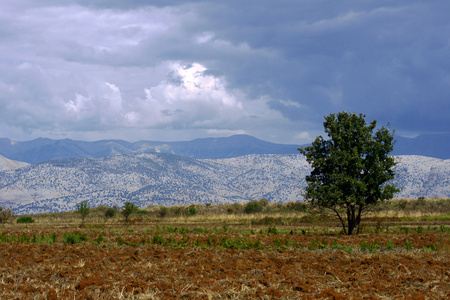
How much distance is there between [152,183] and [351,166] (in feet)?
489

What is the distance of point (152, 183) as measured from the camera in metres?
172

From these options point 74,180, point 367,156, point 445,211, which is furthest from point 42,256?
point 74,180

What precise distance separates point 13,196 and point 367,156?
5552 inches

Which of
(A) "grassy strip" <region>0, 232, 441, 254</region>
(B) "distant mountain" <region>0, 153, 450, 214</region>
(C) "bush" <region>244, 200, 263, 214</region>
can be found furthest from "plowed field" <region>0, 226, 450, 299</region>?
(B) "distant mountain" <region>0, 153, 450, 214</region>

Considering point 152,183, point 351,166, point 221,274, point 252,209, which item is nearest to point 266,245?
point 221,274

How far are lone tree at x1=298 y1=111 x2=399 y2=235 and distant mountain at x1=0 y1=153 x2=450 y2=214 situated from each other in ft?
343

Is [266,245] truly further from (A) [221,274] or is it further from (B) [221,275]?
(B) [221,275]

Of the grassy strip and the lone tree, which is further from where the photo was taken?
the lone tree

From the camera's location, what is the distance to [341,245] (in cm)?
2002

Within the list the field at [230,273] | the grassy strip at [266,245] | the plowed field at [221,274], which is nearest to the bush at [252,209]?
the grassy strip at [266,245]

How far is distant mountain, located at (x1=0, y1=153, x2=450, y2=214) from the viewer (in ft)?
480

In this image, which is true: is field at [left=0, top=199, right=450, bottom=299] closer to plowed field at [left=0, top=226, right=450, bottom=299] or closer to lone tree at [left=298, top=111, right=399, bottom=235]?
plowed field at [left=0, top=226, right=450, bottom=299]

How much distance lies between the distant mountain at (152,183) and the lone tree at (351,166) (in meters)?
105

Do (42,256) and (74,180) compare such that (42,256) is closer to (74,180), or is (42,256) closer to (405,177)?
(74,180)
